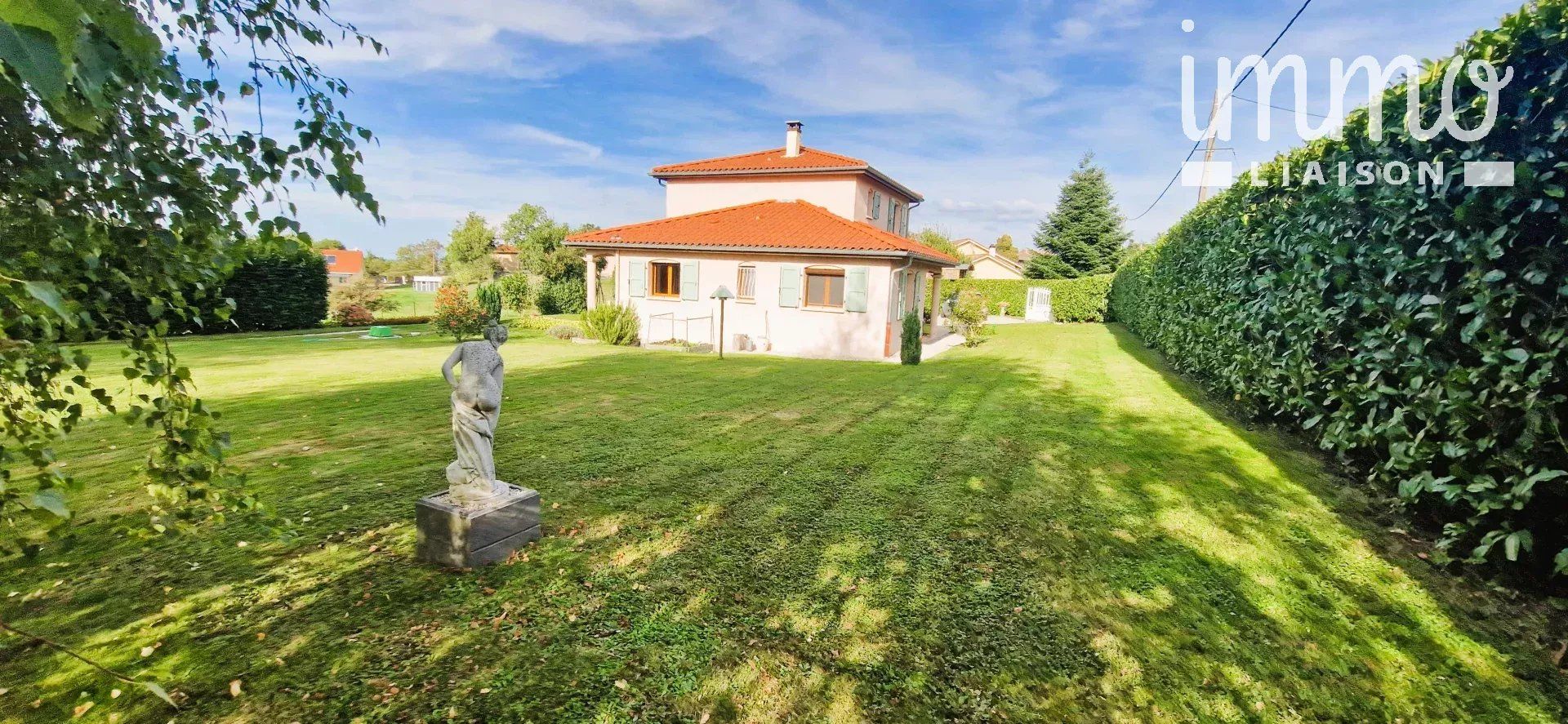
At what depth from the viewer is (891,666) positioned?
3.11 m

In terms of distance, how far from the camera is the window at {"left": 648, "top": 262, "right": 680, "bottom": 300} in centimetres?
1855

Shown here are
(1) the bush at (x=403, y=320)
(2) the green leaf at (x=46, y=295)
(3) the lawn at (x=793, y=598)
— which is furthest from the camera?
(1) the bush at (x=403, y=320)

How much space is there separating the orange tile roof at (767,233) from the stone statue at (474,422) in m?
13.0

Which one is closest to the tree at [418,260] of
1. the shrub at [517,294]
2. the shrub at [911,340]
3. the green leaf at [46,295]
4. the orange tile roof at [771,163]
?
the shrub at [517,294]

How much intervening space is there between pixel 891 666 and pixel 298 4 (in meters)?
3.96

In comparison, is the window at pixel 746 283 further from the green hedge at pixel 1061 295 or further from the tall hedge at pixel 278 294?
the green hedge at pixel 1061 295

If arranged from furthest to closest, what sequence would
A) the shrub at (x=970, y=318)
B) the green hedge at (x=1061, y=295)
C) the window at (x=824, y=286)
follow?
the green hedge at (x=1061, y=295), the shrub at (x=970, y=318), the window at (x=824, y=286)

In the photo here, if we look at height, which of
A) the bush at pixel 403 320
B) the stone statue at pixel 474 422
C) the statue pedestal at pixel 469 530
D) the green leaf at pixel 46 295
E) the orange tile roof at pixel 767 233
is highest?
the orange tile roof at pixel 767 233

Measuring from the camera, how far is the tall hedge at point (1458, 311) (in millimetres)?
3275

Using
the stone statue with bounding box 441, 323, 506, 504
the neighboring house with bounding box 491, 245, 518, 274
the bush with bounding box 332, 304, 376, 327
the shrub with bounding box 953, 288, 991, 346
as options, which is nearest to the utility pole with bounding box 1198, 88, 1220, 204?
the shrub with bounding box 953, 288, 991, 346

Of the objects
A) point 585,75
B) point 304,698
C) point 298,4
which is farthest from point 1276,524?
point 585,75

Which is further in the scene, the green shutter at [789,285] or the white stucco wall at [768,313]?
the green shutter at [789,285]

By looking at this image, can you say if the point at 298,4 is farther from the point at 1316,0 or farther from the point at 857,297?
the point at 857,297

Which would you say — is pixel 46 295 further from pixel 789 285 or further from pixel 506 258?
pixel 506 258
